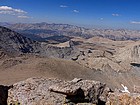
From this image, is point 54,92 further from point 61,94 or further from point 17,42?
point 17,42

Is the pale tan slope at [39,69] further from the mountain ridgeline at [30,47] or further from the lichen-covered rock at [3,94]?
the lichen-covered rock at [3,94]

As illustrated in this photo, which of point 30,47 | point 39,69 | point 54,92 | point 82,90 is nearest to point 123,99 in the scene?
point 82,90

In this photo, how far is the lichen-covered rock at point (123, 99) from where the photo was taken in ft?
25.9

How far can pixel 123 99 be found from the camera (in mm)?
8117

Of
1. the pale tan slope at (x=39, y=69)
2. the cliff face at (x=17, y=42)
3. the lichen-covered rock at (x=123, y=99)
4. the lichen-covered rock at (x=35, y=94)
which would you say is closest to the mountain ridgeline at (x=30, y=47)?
the cliff face at (x=17, y=42)

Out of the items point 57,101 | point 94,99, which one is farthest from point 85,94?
point 57,101

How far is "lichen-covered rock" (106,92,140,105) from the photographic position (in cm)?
791

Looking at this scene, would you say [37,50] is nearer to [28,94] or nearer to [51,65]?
[51,65]

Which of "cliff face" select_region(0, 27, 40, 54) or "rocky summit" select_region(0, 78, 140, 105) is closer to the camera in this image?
"rocky summit" select_region(0, 78, 140, 105)

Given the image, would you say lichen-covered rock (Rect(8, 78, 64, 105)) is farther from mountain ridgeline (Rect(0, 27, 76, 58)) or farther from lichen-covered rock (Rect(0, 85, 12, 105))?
mountain ridgeline (Rect(0, 27, 76, 58))

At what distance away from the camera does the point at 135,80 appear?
58031 mm

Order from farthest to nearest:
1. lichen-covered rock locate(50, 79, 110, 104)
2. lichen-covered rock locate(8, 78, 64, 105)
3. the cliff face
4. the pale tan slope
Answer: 1. the cliff face
2. the pale tan slope
3. lichen-covered rock locate(8, 78, 64, 105)
4. lichen-covered rock locate(50, 79, 110, 104)

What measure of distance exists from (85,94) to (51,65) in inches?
1768

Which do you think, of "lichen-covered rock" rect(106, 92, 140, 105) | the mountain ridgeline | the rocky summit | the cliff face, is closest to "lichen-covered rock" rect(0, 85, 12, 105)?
the rocky summit
